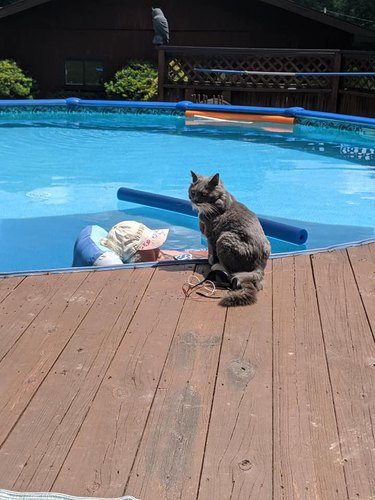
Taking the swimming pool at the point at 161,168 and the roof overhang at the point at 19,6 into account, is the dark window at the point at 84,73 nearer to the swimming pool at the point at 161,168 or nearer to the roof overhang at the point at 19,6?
the roof overhang at the point at 19,6

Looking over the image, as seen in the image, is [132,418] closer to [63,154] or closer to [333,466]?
[333,466]

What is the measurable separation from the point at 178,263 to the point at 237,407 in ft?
5.36

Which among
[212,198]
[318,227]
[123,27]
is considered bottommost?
[318,227]

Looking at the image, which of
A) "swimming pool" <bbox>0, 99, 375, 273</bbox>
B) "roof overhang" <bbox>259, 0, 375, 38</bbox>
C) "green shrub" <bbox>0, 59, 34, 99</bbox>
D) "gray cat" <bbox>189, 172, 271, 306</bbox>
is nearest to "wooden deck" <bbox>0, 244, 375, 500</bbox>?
"gray cat" <bbox>189, 172, 271, 306</bbox>

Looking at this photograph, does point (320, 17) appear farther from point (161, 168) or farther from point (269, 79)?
point (161, 168)

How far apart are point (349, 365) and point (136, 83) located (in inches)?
513

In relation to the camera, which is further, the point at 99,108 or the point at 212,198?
the point at 99,108

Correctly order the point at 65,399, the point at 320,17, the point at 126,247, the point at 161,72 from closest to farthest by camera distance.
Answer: the point at 65,399
the point at 126,247
the point at 161,72
the point at 320,17

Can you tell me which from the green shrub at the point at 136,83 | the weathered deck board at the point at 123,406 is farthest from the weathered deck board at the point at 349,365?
the green shrub at the point at 136,83

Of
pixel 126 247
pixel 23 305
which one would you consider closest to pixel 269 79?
pixel 126 247

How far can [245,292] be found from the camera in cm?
309

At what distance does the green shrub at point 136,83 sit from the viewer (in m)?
14.4

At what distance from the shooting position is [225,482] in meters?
1.78

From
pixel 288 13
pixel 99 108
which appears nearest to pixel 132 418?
pixel 99 108
